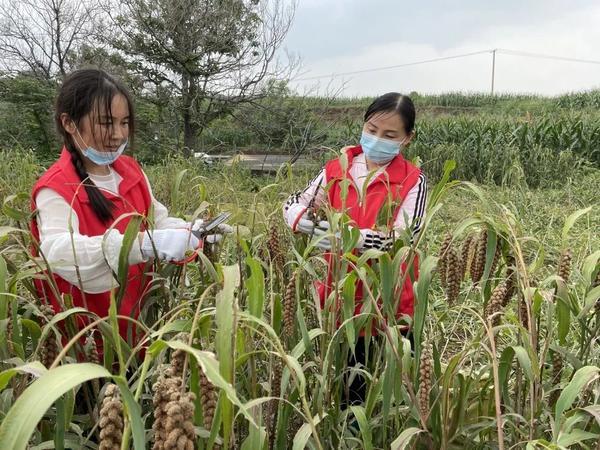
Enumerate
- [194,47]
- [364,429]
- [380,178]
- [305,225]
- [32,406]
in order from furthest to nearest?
[194,47], [380,178], [305,225], [364,429], [32,406]

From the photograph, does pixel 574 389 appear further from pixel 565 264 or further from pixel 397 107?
pixel 397 107

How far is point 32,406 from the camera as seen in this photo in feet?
1.30

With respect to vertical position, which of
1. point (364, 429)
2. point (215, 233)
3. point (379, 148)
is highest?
point (379, 148)

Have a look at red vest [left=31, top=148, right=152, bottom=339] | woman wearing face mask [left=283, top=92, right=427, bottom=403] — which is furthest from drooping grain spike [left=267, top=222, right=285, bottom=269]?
red vest [left=31, top=148, right=152, bottom=339]

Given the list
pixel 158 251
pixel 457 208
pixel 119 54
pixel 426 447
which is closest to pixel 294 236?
pixel 158 251

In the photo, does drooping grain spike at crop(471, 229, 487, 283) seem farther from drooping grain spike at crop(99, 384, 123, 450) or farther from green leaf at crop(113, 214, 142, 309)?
drooping grain spike at crop(99, 384, 123, 450)

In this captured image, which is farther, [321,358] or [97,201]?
[97,201]

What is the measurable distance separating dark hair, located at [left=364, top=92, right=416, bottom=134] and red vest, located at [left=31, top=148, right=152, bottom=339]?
69 cm

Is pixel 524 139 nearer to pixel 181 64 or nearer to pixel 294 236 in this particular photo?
pixel 181 64

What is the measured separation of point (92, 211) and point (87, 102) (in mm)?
243

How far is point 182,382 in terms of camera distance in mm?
481

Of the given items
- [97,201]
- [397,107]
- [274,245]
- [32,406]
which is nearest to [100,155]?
[97,201]

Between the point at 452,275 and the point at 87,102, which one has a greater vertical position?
the point at 87,102

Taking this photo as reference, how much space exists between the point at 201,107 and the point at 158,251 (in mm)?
6890
